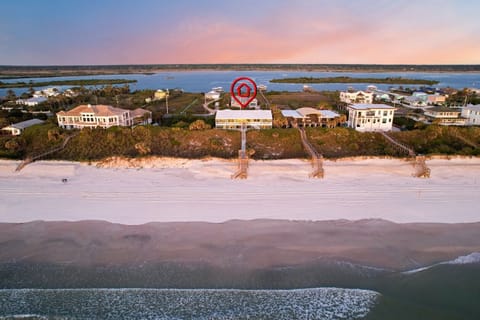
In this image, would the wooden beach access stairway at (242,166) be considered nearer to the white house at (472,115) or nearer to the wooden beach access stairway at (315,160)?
the wooden beach access stairway at (315,160)

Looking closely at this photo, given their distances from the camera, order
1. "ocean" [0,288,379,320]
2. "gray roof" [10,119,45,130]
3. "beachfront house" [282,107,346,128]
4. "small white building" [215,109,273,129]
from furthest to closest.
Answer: "beachfront house" [282,107,346,128], "small white building" [215,109,273,129], "gray roof" [10,119,45,130], "ocean" [0,288,379,320]

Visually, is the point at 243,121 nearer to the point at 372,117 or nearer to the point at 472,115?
the point at 372,117

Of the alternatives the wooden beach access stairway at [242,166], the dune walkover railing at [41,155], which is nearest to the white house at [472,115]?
the wooden beach access stairway at [242,166]

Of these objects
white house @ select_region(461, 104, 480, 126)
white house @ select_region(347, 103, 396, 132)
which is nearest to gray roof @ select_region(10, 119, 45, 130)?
white house @ select_region(347, 103, 396, 132)

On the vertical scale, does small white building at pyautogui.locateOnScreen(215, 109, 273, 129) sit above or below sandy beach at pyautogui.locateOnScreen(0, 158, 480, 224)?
above

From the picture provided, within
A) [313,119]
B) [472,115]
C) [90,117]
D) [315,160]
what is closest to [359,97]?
[472,115]

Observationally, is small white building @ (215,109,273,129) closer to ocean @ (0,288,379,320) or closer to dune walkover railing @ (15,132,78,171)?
dune walkover railing @ (15,132,78,171)

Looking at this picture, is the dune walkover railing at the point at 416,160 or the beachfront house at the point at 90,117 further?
the beachfront house at the point at 90,117
